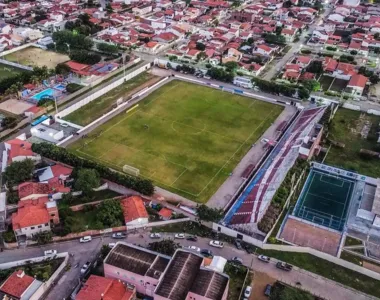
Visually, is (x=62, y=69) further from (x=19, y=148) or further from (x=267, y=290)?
(x=267, y=290)

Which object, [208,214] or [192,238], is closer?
[192,238]

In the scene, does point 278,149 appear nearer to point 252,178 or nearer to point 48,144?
point 252,178

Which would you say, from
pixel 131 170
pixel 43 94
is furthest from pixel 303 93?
pixel 43 94

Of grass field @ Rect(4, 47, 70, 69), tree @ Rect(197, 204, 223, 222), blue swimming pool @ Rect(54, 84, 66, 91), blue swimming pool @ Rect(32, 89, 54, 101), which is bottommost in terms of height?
grass field @ Rect(4, 47, 70, 69)

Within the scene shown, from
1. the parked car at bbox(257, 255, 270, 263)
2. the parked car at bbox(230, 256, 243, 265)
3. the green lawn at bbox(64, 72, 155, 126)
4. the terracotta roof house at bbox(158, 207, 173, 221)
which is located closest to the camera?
the parked car at bbox(230, 256, 243, 265)

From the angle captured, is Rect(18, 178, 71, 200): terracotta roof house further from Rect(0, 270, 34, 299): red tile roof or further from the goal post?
Rect(0, 270, 34, 299): red tile roof

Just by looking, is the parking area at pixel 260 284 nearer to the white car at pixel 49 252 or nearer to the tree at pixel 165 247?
the tree at pixel 165 247

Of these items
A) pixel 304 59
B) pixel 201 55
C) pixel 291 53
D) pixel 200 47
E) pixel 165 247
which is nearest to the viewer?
pixel 165 247

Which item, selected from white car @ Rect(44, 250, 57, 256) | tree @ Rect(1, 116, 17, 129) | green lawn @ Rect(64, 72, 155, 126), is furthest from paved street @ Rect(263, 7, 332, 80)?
white car @ Rect(44, 250, 57, 256)
